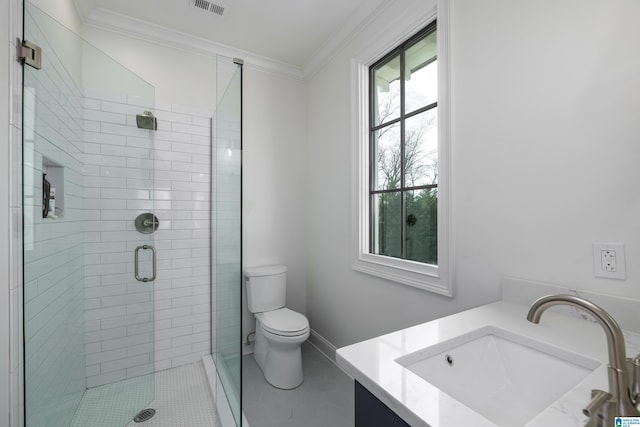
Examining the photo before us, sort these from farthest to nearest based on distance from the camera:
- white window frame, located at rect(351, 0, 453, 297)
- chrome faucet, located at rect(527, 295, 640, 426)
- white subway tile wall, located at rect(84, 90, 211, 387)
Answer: white subway tile wall, located at rect(84, 90, 211, 387), white window frame, located at rect(351, 0, 453, 297), chrome faucet, located at rect(527, 295, 640, 426)

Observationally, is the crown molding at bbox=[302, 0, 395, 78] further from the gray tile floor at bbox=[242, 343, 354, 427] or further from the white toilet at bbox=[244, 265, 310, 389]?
the gray tile floor at bbox=[242, 343, 354, 427]

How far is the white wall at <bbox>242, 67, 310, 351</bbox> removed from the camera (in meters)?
2.54

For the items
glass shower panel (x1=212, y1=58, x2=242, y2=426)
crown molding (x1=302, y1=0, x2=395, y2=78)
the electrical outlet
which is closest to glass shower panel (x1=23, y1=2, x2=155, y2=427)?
glass shower panel (x1=212, y1=58, x2=242, y2=426)

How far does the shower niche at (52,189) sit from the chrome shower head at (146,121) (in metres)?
0.68

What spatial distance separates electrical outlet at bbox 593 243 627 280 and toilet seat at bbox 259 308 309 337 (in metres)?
1.60

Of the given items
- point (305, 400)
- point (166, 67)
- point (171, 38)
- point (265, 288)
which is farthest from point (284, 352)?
point (171, 38)

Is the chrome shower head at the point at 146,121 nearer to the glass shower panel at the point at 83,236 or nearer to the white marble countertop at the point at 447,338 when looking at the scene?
the glass shower panel at the point at 83,236

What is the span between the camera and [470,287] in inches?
53.4

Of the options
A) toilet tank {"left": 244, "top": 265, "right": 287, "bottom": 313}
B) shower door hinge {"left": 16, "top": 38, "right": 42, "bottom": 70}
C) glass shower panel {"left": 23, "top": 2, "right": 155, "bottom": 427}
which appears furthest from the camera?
toilet tank {"left": 244, "top": 265, "right": 287, "bottom": 313}

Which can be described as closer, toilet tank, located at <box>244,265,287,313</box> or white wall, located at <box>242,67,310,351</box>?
toilet tank, located at <box>244,265,287,313</box>

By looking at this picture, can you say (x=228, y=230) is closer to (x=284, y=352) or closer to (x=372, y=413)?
(x=284, y=352)

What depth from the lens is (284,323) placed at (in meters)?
2.05

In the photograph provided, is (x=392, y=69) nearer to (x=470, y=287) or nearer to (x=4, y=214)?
(x=470, y=287)

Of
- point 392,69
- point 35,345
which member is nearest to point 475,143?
point 392,69
